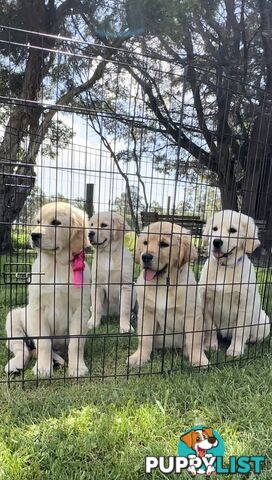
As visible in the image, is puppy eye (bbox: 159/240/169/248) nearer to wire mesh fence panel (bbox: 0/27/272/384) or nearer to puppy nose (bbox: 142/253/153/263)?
wire mesh fence panel (bbox: 0/27/272/384)

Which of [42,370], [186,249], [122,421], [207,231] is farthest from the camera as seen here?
[207,231]

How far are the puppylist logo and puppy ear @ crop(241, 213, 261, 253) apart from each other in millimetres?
1685

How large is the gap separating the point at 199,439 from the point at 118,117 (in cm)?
216

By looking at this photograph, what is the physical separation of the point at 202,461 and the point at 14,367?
55.3 inches

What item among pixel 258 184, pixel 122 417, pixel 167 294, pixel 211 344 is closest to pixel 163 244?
pixel 167 294

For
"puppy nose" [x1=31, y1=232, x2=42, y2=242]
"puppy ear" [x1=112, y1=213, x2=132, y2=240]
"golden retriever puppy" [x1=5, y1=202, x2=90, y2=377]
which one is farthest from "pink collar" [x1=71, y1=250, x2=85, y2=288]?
"puppy ear" [x1=112, y1=213, x2=132, y2=240]

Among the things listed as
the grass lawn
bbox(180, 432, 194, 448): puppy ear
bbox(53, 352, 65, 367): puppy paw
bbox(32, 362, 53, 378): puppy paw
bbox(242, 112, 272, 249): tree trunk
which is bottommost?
bbox(53, 352, 65, 367): puppy paw

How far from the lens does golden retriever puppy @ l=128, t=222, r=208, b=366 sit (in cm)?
279

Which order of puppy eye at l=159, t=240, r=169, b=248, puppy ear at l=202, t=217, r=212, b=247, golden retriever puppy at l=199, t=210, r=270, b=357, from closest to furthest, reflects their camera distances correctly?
puppy eye at l=159, t=240, r=169, b=248, golden retriever puppy at l=199, t=210, r=270, b=357, puppy ear at l=202, t=217, r=212, b=247

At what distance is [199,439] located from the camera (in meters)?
1.76

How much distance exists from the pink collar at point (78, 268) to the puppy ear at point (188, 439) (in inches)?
48.2

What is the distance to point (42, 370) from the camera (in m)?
2.51

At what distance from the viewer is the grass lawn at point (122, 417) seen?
163cm

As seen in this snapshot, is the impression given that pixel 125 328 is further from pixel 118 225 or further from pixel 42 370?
pixel 42 370
